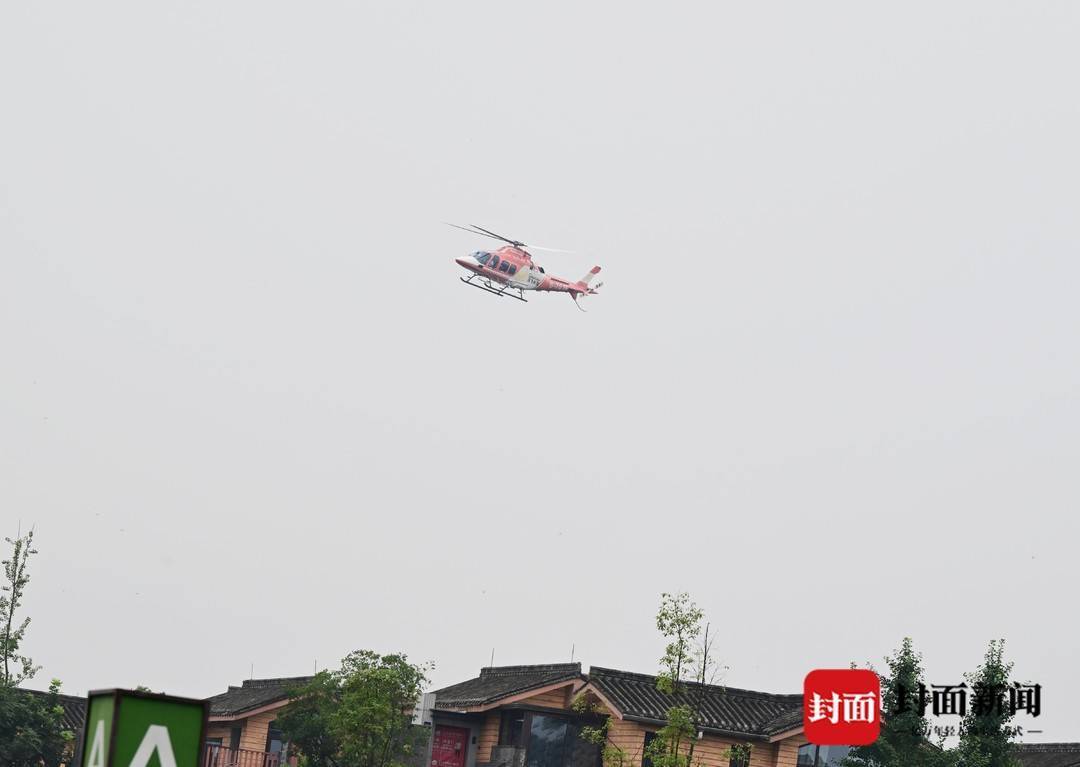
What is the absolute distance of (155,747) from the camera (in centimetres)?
504

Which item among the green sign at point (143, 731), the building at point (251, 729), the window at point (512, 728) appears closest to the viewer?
the green sign at point (143, 731)

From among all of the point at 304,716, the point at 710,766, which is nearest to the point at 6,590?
the point at 304,716

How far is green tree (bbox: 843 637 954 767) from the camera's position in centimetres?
3150

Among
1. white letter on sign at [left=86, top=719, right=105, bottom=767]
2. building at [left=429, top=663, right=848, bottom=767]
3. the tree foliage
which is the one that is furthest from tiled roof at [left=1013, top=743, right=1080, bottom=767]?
white letter on sign at [left=86, top=719, right=105, bottom=767]

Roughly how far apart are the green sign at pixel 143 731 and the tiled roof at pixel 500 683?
120 feet

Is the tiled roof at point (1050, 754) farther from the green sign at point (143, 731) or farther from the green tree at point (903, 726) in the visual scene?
the green sign at point (143, 731)

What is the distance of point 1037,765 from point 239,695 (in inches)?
1137

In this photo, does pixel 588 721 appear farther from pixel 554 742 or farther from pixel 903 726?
pixel 903 726

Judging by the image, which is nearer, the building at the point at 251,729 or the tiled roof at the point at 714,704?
the tiled roof at the point at 714,704

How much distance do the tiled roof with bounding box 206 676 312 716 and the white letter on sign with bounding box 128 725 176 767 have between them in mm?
42149

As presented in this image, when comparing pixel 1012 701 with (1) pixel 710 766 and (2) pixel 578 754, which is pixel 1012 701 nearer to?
(1) pixel 710 766

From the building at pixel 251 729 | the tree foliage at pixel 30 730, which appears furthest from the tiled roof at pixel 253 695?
the tree foliage at pixel 30 730

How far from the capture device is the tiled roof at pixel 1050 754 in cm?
4062

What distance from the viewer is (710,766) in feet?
128
